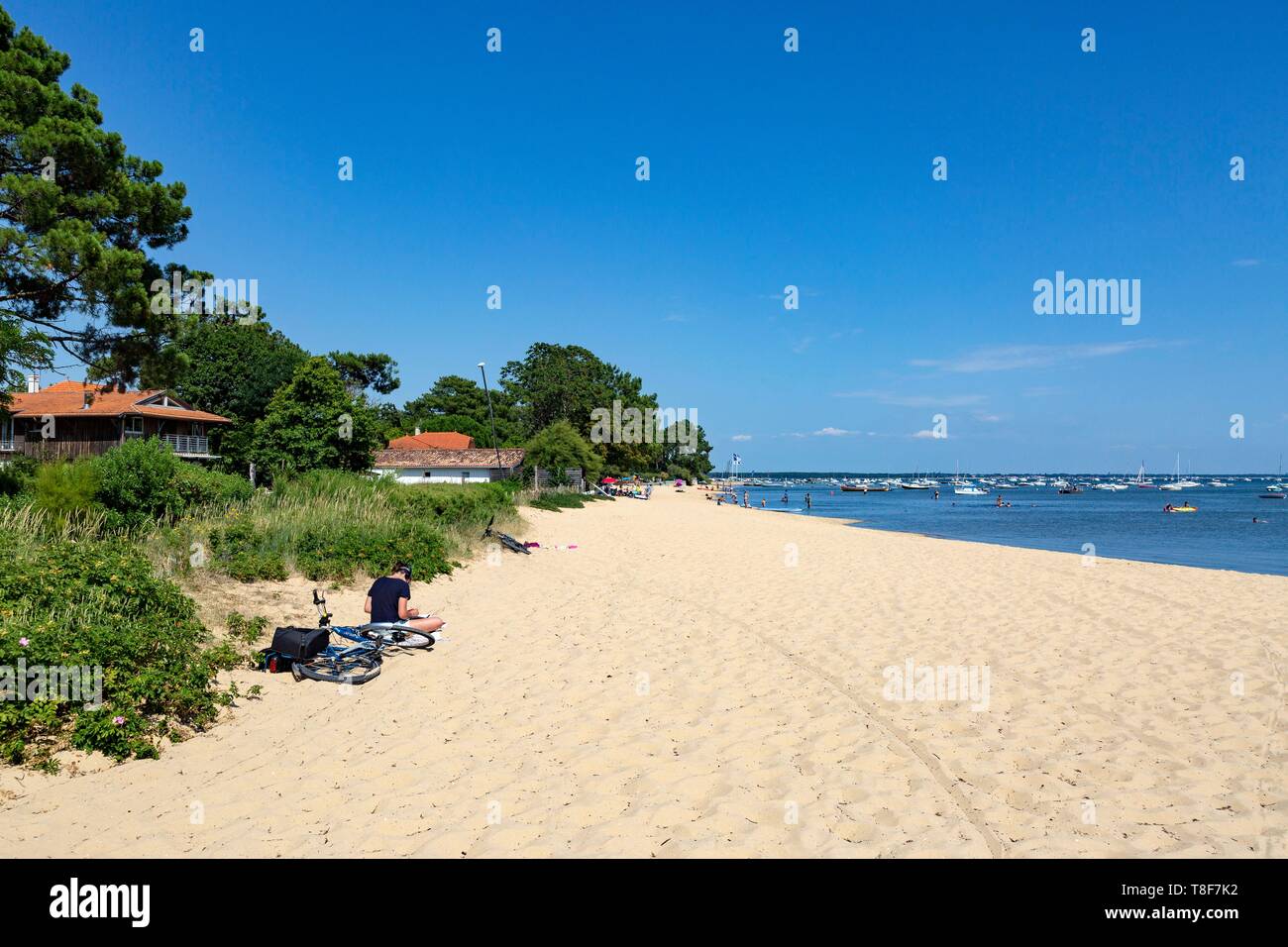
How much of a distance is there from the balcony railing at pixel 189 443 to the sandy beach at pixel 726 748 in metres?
39.7

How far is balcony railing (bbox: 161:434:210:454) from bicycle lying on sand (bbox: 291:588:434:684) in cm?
4186

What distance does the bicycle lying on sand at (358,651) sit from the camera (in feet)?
23.9

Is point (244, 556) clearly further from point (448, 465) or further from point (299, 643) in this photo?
point (448, 465)

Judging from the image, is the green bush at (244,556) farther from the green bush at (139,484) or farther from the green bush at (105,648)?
the green bush at (105,648)

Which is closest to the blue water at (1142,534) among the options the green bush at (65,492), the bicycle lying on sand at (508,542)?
the bicycle lying on sand at (508,542)

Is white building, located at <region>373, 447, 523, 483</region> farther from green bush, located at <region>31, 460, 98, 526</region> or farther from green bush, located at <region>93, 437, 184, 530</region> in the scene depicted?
green bush, located at <region>31, 460, 98, 526</region>

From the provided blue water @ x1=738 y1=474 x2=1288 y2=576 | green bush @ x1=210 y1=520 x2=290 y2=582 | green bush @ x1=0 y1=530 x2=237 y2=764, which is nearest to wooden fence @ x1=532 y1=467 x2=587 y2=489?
blue water @ x1=738 y1=474 x2=1288 y2=576

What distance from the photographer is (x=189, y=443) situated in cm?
4381

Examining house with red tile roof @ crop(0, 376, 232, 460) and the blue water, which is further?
house with red tile roof @ crop(0, 376, 232, 460)

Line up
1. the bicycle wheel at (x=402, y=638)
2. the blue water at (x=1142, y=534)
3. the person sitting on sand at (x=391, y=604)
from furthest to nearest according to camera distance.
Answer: the blue water at (x=1142, y=534) < the person sitting on sand at (x=391, y=604) < the bicycle wheel at (x=402, y=638)

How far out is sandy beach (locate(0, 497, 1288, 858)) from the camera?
4254 millimetres
